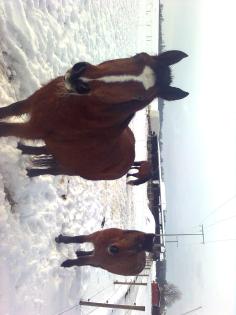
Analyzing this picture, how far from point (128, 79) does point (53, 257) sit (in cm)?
246

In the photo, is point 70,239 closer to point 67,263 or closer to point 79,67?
point 67,263

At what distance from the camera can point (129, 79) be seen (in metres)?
2.33

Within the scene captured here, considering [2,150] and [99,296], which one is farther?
[99,296]

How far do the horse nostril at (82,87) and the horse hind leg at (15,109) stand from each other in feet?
2.39

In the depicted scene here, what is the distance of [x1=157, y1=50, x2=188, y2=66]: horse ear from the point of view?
2535mm

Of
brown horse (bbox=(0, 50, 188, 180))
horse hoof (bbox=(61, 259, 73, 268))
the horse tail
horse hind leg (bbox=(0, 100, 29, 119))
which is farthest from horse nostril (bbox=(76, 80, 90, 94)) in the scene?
the horse tail

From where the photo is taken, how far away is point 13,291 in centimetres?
312

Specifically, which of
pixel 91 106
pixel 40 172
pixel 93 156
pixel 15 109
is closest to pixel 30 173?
pixel 40 172

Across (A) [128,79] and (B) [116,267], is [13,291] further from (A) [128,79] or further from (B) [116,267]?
(A) [128,79]

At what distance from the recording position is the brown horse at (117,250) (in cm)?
396

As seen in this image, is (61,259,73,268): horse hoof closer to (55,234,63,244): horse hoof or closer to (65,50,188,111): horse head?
(55,234,63,244): horse hoof

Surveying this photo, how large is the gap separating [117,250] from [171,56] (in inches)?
85.4

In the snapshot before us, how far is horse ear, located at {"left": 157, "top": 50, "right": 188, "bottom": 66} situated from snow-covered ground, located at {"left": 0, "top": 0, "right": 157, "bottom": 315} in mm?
1491

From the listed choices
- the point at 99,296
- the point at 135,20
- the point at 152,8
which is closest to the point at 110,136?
the point at 99,296
